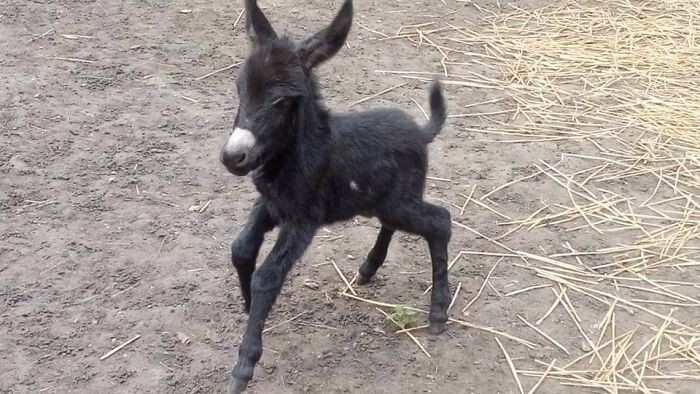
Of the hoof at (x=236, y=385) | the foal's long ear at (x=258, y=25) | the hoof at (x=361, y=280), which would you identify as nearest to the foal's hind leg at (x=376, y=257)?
the hoof at (x=361, y=280)

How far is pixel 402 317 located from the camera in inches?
163

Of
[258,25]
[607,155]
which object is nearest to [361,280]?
[258,25]

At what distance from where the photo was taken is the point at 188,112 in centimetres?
576

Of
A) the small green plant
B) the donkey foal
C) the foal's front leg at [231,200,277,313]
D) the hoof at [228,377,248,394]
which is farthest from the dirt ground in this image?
the foal's front leg at [231,200,277,313]

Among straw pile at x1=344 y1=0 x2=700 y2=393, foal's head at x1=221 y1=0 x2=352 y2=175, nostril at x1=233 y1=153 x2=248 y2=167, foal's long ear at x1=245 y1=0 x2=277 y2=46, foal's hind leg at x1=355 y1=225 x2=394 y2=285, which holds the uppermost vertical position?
foal's long ear at x1=245 y1=0 x2=277 y2=46

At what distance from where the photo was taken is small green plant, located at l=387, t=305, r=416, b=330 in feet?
13.6

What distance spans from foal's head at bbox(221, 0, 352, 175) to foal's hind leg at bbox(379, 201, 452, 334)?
2.27ft

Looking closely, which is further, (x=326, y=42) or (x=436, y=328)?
(x=436, y=328)

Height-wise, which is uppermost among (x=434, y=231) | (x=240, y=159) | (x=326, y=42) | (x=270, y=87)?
(x=326, y=42)

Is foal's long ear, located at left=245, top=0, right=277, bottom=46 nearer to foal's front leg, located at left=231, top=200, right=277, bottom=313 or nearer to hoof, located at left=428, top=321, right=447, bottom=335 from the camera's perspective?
foal's front leg, located at left=231, top=200, right=277, bottom=313

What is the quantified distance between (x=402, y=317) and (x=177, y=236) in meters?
1.30

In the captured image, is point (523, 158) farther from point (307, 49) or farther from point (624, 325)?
point (307, 49)

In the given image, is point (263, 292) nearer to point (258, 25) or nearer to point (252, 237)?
point (252, 237)

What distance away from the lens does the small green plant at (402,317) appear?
13.6 feet
